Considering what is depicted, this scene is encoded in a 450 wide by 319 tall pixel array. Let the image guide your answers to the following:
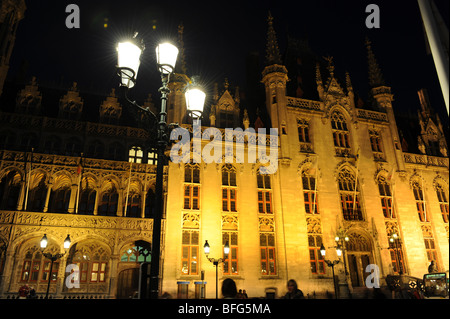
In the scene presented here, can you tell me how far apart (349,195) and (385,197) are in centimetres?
344

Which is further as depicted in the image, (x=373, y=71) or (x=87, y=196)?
(x=373, y=71)

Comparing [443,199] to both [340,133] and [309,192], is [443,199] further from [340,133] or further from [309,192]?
[309,192]

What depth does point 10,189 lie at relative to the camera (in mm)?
21188

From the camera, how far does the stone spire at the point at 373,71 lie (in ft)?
103

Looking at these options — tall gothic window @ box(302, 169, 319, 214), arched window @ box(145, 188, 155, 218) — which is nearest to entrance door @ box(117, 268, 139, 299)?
arched window @ box(145, 188, 155, 218)

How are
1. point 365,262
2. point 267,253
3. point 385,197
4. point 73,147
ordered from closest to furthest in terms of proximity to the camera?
point 73,147 → point 267,253 → point 365,262 → point 385,197

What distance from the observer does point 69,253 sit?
20.5m

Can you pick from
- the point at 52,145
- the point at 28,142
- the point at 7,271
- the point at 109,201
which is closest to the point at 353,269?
the point at 109,201


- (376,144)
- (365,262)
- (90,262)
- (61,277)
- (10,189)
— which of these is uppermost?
(376,144)

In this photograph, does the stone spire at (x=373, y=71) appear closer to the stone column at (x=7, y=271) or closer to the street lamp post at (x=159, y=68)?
the street lamp post at (x=159, y=68)

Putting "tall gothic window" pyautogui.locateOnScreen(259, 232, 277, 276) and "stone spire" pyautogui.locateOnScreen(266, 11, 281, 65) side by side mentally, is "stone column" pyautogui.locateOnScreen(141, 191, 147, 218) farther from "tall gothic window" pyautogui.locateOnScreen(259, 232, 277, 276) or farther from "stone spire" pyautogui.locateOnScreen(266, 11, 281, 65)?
"stone spire" pyautogui.locateOnScreen(266, 11, 281, 65)

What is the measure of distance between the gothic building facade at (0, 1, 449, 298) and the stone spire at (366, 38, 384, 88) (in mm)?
4392

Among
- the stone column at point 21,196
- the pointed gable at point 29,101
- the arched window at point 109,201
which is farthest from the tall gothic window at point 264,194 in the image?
the pointed gable at point 29,101
